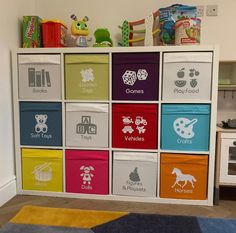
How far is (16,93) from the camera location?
2367 mm

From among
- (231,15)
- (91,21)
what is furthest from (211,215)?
(91,21)

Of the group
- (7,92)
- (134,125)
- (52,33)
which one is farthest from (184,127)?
(7,92)

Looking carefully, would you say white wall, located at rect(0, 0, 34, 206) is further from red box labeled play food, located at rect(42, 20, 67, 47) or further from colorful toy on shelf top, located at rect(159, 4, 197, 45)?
colorful toy on shelf top, located at rect(159, 4, 197, 45)

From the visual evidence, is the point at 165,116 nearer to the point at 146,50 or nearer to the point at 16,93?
the point at 146,50

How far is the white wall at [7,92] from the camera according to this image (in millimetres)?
2244

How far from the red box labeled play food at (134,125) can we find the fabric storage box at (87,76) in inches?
7.8

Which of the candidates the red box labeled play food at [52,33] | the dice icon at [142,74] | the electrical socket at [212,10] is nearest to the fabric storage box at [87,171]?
the dice icon at [142,74]

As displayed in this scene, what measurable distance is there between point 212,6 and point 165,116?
1201 mm

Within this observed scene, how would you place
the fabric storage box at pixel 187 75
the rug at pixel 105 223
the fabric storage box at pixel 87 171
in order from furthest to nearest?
the fabric storage box at pixel 87 171
the fabric storage box at pixel 187 75
the rug at pixel 105 223

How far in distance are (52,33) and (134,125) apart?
1.10 metres

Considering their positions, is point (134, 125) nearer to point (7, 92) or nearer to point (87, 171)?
point (87, 171)

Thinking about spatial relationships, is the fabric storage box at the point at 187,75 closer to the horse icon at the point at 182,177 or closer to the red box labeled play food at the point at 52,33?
the horse icon at the point at 182,177

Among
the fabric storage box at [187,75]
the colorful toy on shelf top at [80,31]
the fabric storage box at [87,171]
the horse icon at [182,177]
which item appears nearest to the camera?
the fabric storage box at [187,75]

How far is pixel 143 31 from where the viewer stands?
2.51 meters
